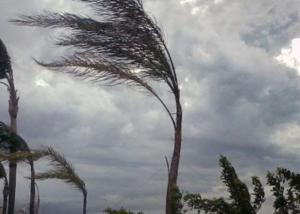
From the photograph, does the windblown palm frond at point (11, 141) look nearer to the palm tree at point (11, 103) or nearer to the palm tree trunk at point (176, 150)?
the palm tree at point (11, 103)

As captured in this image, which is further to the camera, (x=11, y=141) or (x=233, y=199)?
(x=11, y=141)

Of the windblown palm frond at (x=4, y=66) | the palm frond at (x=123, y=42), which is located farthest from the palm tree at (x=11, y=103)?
the palm frond at (x=123, y=42)

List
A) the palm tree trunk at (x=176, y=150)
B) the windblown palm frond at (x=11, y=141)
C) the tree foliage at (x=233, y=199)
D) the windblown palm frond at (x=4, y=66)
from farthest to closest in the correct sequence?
the windblown palm frond at (x=4, y=66)
the windblown palm frond at (x=11, y=141)
the palm tree trunk at (x=176, y=150)
the tree foliage at (x=233, y=199)

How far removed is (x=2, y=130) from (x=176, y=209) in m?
15.1

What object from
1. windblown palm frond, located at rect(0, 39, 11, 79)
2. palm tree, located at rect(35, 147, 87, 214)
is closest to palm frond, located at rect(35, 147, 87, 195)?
palm tree, located at rect(35, 147, 87, 214)

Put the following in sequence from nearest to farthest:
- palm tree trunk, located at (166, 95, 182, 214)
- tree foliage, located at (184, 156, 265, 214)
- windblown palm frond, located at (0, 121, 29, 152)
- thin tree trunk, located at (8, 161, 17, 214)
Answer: tree foliage, located at (184, 156, 265, 214)
palm tree trunk, located at (166, 95, 182, 214)
windblown palm frond, located at (0, 121, 29, 152)
thin tree trunk, located at (8, 161, 17, 214)

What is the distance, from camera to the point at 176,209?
827 centimetres

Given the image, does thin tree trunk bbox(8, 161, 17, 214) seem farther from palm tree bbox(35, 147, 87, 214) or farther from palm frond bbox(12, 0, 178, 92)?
palm frond bbox(12, 0, 178, 92)

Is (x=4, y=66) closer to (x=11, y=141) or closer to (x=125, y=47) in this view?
(x=11, y=141)

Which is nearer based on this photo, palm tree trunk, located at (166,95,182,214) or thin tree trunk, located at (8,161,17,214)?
palm tree trunk, located at (166,95,182,214)

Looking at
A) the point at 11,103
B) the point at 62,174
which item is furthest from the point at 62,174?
the point at 11,103

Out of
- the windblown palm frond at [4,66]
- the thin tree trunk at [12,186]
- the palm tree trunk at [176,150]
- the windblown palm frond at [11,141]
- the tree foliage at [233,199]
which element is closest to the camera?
the tree foliage at [233,199]

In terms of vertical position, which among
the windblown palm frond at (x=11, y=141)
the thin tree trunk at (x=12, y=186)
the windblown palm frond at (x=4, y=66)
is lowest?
the thin tree trunk at (x=12, y=186)

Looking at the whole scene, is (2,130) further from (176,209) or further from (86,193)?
(176,209)
